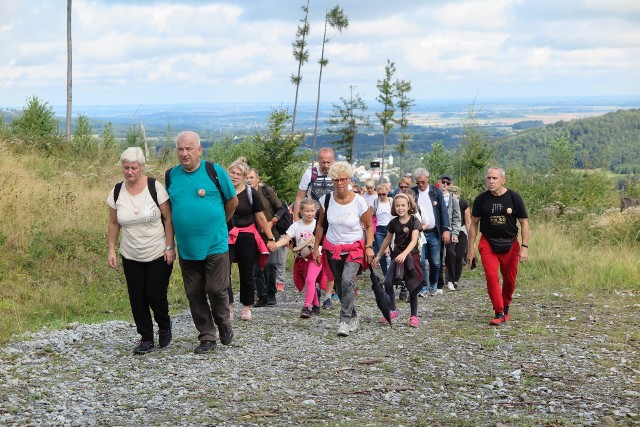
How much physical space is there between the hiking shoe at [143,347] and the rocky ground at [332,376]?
0.27 ft

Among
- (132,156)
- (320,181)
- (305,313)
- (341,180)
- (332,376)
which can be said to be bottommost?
(305,313)

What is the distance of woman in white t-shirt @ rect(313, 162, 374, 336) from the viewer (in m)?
9.82

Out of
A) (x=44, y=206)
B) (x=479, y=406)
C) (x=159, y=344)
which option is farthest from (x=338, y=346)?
(x=44, y=206)

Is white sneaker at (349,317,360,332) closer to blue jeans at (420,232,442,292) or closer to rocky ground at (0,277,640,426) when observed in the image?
rocky ground at (0,277,640,426)

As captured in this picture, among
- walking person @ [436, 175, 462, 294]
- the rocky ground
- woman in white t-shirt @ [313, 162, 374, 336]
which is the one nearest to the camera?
the rocky ground

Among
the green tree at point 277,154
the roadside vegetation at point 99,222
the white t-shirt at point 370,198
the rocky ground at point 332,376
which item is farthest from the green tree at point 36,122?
the rocky ground at point 332,376

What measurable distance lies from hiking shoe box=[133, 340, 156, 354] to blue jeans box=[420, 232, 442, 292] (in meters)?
6.19

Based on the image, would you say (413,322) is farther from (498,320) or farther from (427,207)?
(427,207)

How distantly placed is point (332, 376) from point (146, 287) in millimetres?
2123

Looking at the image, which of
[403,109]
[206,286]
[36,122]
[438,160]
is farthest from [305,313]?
[403,109]

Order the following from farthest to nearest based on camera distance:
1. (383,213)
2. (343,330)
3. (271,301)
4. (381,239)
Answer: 1. (383,213)
2. (381,239)
3. (271,301)
4. (343,330)

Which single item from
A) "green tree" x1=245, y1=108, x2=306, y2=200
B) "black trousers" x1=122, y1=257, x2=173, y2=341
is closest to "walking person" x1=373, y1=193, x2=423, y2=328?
"black trousers" x1=122, y1=257, x2=173, y2=341

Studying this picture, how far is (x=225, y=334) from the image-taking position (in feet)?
29.6

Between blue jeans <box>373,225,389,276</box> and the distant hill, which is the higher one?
the distant hill
